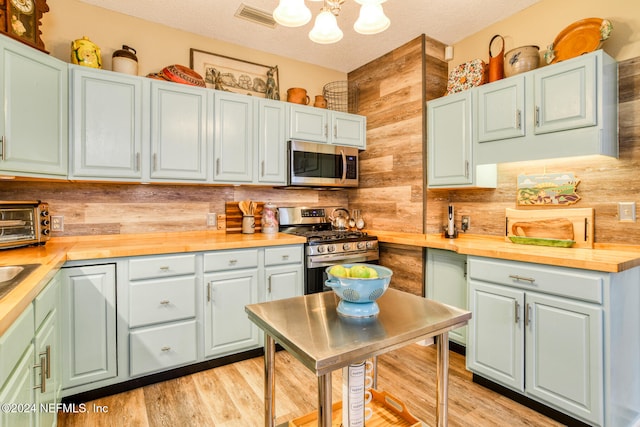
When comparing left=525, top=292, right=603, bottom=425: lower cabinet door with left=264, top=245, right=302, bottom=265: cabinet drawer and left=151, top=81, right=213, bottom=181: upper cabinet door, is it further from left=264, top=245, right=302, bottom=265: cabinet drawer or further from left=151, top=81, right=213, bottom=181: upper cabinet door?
left=151, top=81, right=213, bottom=181: upper cabinet door

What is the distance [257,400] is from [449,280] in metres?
1.70

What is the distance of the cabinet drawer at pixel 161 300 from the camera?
215 centimetres

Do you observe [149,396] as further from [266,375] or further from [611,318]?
[611,318]

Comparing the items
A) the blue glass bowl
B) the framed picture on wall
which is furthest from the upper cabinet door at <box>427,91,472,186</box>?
the blue glass bowl

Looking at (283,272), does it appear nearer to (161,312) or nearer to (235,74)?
(161,312)

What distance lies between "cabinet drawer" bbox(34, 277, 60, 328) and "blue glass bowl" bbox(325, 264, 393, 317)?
4.08ft

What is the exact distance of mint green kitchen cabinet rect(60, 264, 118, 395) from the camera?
193 centimetres

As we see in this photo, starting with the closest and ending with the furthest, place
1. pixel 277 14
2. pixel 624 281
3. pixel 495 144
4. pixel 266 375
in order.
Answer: pixel 266 375
pixel 277 14
pixel 624 281
pixel 495 144

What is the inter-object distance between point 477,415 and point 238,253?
1.86 m

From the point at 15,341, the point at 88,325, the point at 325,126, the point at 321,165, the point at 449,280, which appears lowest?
the point at 88,325

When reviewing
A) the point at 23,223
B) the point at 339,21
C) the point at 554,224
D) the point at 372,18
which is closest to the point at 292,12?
the point at 372,18

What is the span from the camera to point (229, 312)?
248 centimetres

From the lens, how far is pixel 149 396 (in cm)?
210

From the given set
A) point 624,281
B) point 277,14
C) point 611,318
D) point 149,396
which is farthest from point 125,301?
point 624,281
